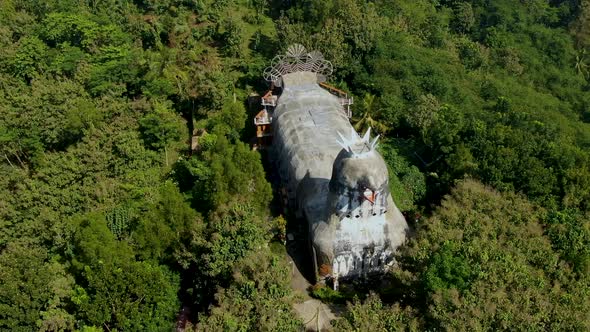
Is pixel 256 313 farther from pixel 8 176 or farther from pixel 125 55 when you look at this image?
pixel 125 55

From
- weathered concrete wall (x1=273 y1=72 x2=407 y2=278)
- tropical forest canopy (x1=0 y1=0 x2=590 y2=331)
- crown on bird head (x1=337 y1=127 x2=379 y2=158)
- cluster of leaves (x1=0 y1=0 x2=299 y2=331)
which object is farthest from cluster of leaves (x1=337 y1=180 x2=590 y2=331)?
cluster of leaves (x1=0 y1=0 x2=299 y2=331)

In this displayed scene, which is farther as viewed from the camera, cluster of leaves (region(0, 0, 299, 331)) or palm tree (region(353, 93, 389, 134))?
palm tree (region(353, 93, 389, 134))

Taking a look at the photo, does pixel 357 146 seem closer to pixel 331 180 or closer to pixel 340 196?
pixel 331 180

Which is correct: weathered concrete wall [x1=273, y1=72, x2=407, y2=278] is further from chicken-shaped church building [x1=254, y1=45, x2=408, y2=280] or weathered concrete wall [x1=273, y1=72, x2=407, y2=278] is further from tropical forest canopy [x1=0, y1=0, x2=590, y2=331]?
tropical forest canopy [x1=0, y1=0, x2=590, y2=331]

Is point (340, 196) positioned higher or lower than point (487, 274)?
lower

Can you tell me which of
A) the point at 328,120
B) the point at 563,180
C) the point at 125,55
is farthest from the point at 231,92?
the point at 563,180

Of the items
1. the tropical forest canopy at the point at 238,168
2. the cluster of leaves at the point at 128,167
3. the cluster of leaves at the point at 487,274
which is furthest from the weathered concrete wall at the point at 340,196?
the cluster of leaves at the point at 128,167

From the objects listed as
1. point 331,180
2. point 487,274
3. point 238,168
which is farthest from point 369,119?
point 487,274
